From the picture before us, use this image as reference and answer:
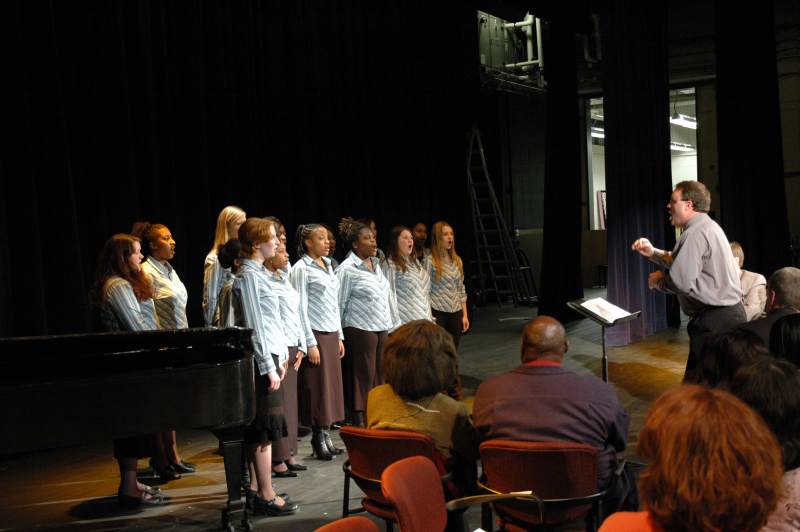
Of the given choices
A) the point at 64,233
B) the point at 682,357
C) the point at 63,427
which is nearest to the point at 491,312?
the point at 682,357

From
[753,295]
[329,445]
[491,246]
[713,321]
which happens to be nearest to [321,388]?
[329,445]

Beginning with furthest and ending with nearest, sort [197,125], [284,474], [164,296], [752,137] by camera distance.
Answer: [752,137] → [197,125] → [164,296] → [284,474]

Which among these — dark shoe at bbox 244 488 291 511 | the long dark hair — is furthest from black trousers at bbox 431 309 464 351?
the long dark hair

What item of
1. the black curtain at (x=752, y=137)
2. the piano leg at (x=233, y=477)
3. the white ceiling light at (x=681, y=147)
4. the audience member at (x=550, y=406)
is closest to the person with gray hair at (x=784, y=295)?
the audience member at (x=550, y=406)

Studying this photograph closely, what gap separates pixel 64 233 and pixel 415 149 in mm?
5458

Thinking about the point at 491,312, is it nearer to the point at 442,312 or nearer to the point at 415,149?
the point at 415,149

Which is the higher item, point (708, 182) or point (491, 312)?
point (708, 182)

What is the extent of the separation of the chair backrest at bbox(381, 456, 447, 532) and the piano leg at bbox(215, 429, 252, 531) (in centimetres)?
131

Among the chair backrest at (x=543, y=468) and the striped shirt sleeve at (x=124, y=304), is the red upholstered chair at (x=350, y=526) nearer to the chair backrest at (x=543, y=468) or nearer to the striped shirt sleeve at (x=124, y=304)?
the chair backrest at (x=543, y=468)

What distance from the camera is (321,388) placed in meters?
5.20

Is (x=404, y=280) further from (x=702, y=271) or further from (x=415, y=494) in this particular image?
(x=415, y=494)

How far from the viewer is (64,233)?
580 cm

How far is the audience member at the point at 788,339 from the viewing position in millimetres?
3277

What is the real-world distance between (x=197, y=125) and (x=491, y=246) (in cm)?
702
